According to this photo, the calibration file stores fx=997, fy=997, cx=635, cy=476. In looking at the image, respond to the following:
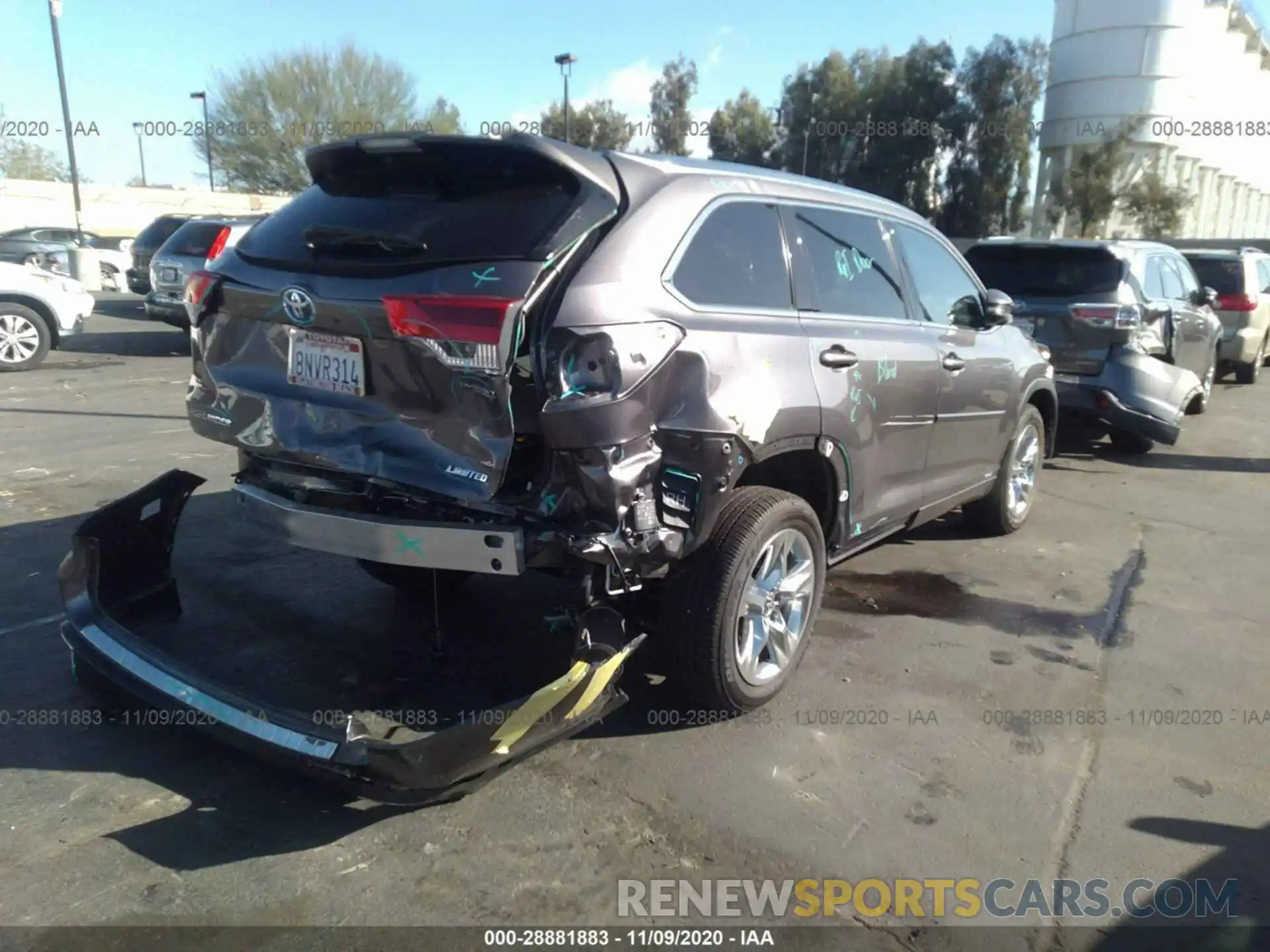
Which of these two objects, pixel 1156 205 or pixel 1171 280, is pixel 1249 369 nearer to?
pixel 1171 280

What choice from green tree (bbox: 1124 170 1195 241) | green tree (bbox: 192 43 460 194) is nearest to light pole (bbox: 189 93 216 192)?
green tree (bbox: 192 43 460 194)

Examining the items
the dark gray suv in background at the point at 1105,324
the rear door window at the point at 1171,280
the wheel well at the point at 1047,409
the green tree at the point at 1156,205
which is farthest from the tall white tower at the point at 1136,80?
the wheel well at the point at 1047,409

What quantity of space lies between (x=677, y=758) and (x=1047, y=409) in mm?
4369

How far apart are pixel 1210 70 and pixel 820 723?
209 feet

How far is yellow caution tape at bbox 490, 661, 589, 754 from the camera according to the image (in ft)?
9.39

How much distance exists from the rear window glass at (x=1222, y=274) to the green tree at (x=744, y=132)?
34.9 metres

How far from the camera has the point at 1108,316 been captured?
26.8 ft

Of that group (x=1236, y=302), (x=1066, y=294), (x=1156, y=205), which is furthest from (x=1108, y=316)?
(x=1156, y=205)

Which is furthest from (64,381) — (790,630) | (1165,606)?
(1165,606)

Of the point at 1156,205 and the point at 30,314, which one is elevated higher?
the point at 1156,205

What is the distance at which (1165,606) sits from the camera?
518 centimetres

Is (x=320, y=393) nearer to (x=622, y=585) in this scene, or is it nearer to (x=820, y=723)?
(x=622, y=585)

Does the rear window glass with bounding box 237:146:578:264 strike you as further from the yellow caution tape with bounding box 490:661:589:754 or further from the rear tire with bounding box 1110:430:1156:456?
the rear tire with bounding box 1110:430:1156:456

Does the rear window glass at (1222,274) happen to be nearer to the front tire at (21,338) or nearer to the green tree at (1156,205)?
the front tire at (21,338)
